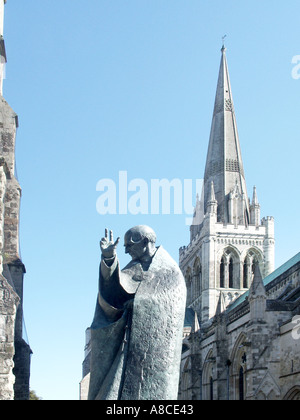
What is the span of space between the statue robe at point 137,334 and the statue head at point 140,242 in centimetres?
17

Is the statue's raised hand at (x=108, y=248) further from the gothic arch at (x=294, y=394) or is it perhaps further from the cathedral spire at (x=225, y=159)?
the cathedral spire at (x=225, y=159)

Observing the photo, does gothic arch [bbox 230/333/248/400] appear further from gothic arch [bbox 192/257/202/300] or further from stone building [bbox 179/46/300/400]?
gothic arch [bbox 192/257/202/300]

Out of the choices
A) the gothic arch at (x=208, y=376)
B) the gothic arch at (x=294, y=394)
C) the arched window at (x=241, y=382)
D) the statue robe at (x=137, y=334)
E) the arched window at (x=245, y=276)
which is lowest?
the statue robe at (x=137, y=334)

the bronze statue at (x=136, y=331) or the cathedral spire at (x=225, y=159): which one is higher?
the cathedral spire at (x=225, y=159)

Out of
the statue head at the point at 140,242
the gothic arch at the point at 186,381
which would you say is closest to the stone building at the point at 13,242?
the statue head at the point at 140,242

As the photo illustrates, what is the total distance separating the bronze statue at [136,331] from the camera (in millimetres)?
5062

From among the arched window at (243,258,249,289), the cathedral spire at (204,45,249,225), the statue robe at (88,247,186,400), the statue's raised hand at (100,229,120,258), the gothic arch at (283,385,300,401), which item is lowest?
the statue robe at (88,247,186,400)

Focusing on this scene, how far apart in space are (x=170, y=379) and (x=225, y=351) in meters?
35.1

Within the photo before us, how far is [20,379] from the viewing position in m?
A: 21.6

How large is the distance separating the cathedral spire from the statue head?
2223 inches

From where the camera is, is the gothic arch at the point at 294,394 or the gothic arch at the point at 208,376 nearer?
the gothic arch at the point at 294,394

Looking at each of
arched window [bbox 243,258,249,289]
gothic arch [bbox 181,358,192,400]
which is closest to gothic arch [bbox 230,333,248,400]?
gothic arch [bbox 181,358,192,400]

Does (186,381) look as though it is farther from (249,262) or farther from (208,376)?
(249,262)

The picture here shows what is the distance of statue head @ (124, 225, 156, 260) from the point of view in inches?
224
